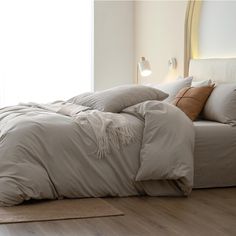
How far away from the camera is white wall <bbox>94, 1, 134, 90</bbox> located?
22.9 feet

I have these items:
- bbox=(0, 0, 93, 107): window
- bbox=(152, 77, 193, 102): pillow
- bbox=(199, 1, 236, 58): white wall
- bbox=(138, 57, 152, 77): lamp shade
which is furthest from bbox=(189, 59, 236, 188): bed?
bbox=(0, 0, 93, 107): window

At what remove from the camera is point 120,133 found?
3.72 metres

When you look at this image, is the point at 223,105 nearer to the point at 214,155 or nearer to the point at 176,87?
the point at 214,155

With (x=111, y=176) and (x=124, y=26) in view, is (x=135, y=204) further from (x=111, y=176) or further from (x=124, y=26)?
(x=124, y=26)

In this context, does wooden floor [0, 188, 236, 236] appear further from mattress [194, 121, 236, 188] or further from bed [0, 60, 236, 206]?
mattress [194, 121, 236, 188]

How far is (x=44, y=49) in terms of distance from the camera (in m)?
6.79

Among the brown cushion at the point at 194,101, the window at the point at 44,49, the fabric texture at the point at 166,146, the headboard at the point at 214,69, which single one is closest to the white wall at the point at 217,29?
the headboard at the point at 214,69

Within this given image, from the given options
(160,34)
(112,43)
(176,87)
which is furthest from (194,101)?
(112,43)

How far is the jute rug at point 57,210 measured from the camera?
308 centimetres

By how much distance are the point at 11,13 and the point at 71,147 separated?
353 centimetres

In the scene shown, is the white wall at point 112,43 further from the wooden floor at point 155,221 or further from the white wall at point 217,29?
the wooden floor at point 155,221

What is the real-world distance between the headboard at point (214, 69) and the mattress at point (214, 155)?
0.73 metres

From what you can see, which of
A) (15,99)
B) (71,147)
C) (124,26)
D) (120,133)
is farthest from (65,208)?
(124,26)

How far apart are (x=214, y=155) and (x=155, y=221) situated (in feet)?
3.50
